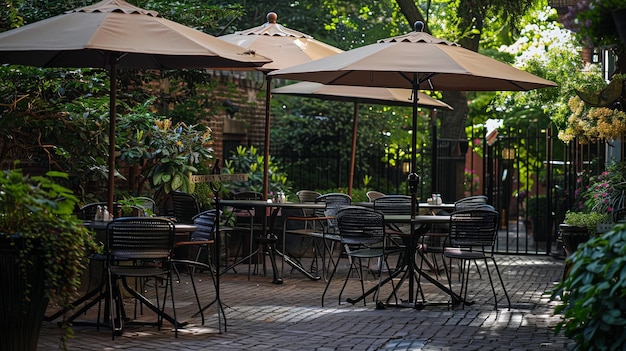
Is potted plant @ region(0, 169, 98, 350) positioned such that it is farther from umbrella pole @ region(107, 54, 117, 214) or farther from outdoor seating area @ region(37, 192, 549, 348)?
umbrella pole @ region(107, 54, 117, 214)

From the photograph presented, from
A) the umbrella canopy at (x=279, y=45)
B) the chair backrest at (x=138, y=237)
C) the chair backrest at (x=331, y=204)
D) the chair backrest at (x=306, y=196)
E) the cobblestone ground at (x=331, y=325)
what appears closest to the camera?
the cobblestone ground at (x=331, y=325)

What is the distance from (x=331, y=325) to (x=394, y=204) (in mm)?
4520

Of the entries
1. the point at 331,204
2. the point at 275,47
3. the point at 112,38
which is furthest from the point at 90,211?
the point at 331,204

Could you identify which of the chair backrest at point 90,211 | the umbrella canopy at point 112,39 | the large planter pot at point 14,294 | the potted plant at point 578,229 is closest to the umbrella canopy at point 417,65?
the umbrella canopy at point 112,39

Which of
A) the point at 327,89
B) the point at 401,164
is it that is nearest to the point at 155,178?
the point at 327,89

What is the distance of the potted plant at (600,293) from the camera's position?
17.7 feet

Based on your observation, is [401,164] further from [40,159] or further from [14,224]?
[14,224]

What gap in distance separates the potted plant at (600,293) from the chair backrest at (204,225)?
421 cm

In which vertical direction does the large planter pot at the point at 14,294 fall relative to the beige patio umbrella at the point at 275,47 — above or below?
below

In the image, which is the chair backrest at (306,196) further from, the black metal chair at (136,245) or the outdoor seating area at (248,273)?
the black metal chair at (136,245)

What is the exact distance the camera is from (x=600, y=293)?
18.2 feet

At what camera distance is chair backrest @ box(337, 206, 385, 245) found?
9.66 m

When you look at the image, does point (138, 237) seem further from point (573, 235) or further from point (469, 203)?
point (469, 203)

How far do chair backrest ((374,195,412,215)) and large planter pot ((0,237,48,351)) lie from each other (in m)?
7.13
